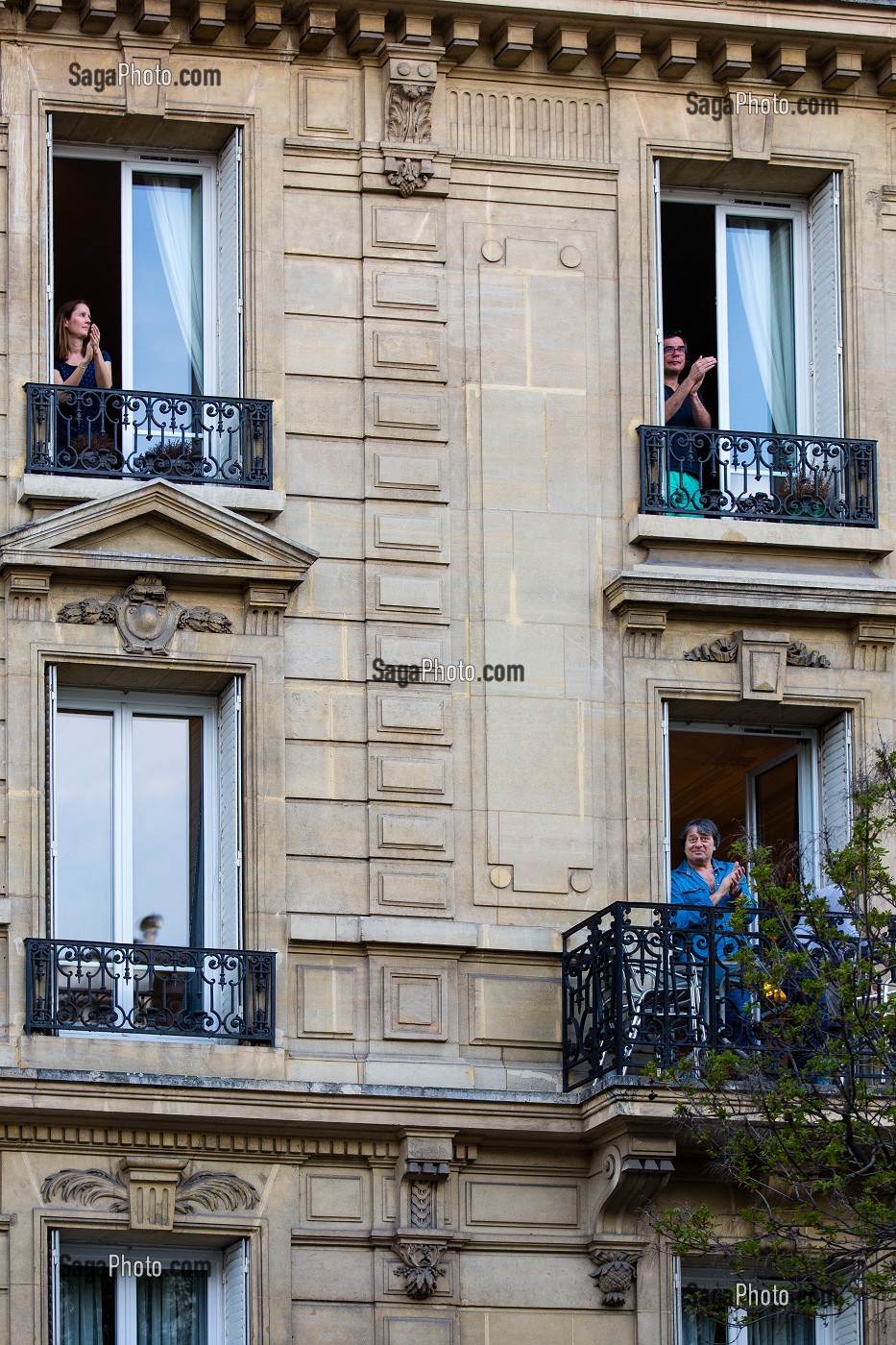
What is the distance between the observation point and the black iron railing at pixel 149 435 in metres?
24.3

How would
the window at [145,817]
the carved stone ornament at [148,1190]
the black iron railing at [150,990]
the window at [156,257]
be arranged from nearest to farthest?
1. the carved stone ornament at [148,1190]
2. the black iron railing at [150,990]
3. the window at [145,817]
4. the window at [156,257]

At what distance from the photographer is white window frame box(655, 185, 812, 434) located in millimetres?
26000

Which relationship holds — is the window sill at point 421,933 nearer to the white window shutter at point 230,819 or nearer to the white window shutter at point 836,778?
the white window shutter at point 230,819

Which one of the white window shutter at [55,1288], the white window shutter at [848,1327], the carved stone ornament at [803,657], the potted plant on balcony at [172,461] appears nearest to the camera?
the white window shutter at [55,1288]

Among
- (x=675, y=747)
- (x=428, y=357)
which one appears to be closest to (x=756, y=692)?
(x=675, y=747)

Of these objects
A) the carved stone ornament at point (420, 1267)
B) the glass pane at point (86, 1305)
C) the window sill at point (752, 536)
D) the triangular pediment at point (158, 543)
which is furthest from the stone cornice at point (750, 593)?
the glass pane at point (86, 1305)

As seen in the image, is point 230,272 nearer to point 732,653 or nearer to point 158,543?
point 158,543

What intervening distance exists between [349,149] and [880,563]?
4.30 metres

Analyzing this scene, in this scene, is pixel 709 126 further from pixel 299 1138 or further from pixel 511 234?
pixel 299 1138

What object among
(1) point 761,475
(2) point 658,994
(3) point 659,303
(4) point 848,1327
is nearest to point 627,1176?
(2) point 658,994

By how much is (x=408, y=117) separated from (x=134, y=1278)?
24.9 ft

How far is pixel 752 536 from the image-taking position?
25016 mm

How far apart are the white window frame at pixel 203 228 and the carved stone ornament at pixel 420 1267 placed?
18.2 ft

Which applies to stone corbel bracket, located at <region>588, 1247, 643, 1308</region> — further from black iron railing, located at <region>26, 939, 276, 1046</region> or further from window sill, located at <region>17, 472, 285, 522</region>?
window sill, located at <region>17, 472, 285, 522</region>
